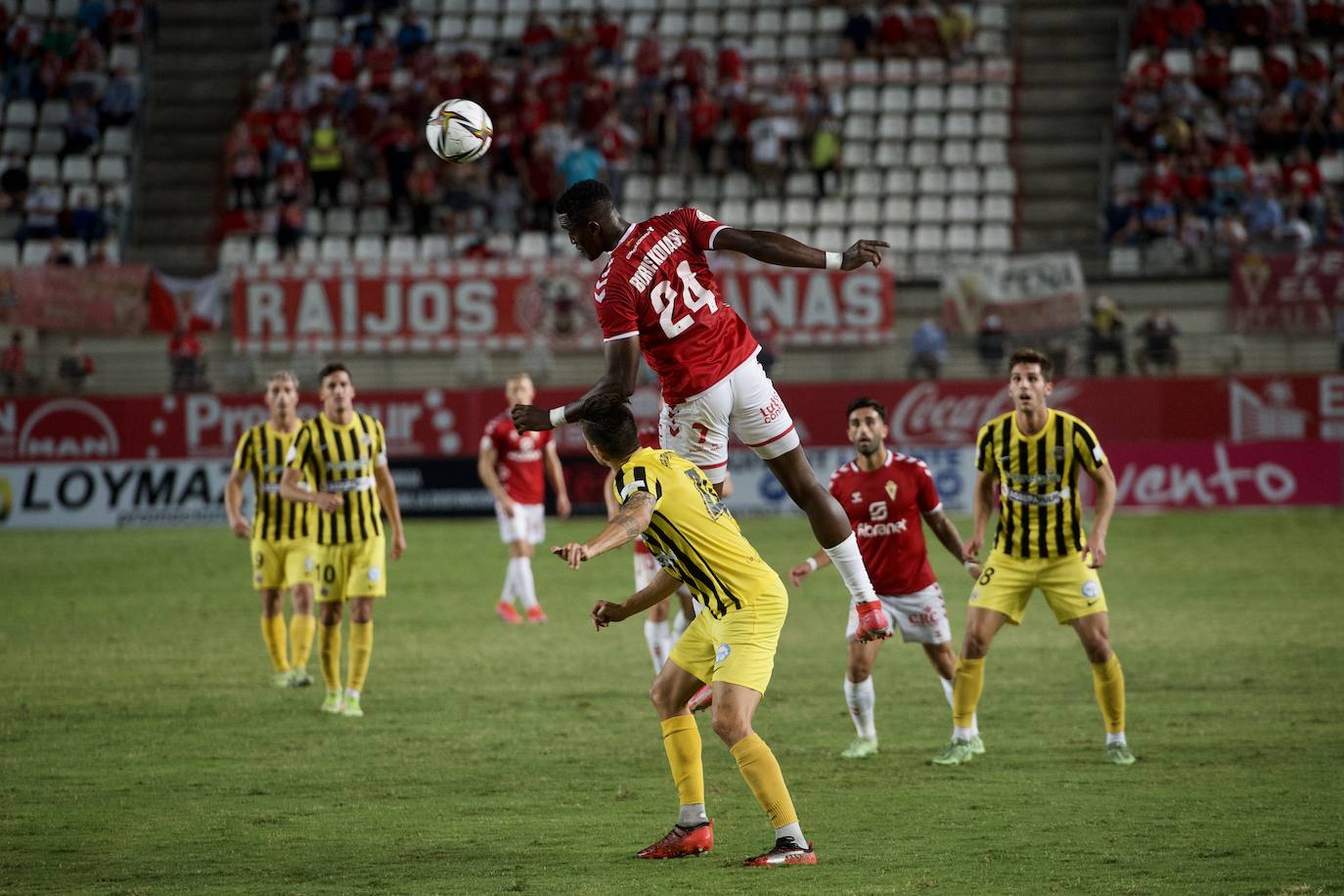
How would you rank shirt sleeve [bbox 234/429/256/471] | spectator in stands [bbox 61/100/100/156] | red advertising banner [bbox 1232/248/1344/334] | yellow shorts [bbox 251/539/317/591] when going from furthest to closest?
spectator in stands [bbox 61/100/100/156]
red advertising banner [bbox 1232/248/1344/334]
shirt sleeve [bbox 234/429/256/471]
yellow shorts [bbox 251/539/317/591]

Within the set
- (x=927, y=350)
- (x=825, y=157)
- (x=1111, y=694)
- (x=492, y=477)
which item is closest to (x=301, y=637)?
(x=492, y=477)

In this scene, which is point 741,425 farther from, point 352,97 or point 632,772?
point 352,97

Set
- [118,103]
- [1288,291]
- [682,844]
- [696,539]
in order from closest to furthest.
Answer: [696,539]
[682,844]
[1288,291]
[118,103]

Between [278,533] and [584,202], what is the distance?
5.54 m

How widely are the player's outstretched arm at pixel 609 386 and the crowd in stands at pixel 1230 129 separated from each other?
71.2 feet

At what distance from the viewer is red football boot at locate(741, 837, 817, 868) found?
678 centimetres

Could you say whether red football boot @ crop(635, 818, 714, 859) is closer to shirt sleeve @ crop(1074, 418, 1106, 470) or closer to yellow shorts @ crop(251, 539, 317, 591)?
shirt sleeve @ crop(1074, 418, 1106, 470)

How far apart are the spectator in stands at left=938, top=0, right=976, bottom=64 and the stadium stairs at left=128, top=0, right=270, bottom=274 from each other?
1434 cm

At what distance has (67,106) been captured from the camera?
33.8 meters

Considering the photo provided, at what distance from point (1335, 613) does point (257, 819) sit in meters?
10.9

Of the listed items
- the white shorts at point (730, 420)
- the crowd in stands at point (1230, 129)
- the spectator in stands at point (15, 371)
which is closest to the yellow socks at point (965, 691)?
the white shorts at point (730, 420)

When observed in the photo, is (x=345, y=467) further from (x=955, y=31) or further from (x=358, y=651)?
(x=955, y=31)

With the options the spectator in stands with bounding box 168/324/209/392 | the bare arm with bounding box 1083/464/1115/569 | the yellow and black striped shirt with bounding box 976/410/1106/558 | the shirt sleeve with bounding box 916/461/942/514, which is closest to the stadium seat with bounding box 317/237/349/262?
the spectator in stands with bounding box 168/324/209/392

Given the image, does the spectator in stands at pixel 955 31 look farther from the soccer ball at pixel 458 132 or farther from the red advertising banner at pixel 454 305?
the soccer ball at pixel 458 132
